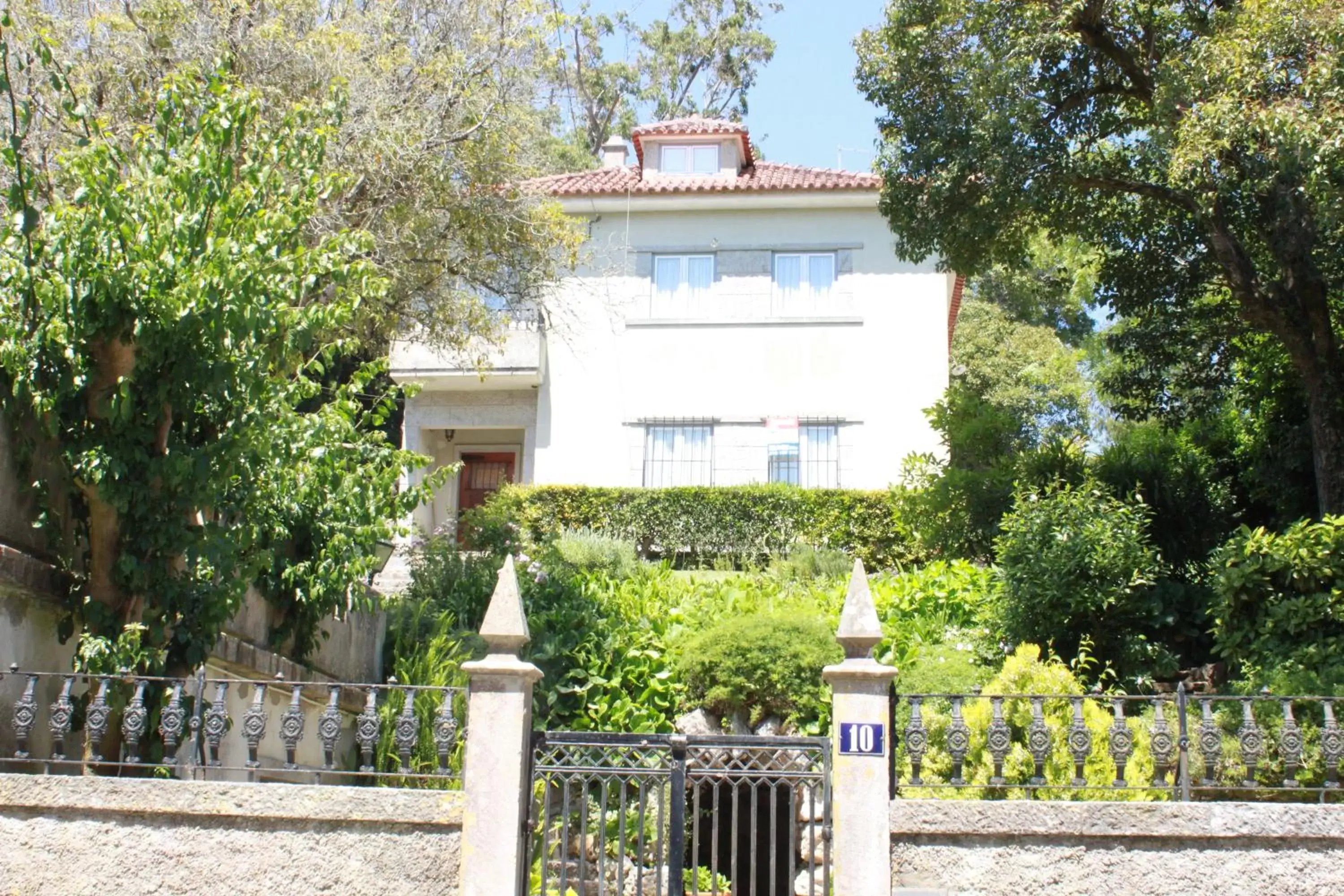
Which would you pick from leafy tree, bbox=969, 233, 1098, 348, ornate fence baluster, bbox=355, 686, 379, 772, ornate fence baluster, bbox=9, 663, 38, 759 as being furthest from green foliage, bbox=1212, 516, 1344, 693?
leafy tree, bbox=969, 233, 1098, 348

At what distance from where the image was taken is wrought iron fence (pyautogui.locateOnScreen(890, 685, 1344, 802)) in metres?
6.52

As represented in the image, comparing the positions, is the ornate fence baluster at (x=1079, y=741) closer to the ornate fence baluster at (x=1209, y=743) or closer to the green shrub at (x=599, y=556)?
the ornate fence baluster at (x=1209, y=743)

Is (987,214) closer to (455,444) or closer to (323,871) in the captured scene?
(323,871)

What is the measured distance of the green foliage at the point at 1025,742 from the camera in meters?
9.45

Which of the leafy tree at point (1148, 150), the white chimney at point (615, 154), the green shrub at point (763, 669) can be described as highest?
the white chimney at point (615, 154)

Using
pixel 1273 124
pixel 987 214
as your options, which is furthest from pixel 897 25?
pixel 1273 124

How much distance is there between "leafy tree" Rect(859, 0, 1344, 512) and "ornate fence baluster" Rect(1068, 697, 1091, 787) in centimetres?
578

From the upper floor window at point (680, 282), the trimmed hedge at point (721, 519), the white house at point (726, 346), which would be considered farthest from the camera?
the upper floor window at point (680, 282)

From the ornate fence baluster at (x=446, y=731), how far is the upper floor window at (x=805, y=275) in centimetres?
Answer: 1578

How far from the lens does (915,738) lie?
6652 millimetres

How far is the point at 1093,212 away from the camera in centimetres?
1456

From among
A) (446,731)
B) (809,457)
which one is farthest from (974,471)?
(446,731)

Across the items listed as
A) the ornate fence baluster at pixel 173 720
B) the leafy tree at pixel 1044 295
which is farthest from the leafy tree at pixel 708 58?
the ornate fence baluster at pixel 173 720

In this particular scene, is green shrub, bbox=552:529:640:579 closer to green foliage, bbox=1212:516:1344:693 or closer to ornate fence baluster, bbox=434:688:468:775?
green foliage, bbox=1212:516:1344:693
